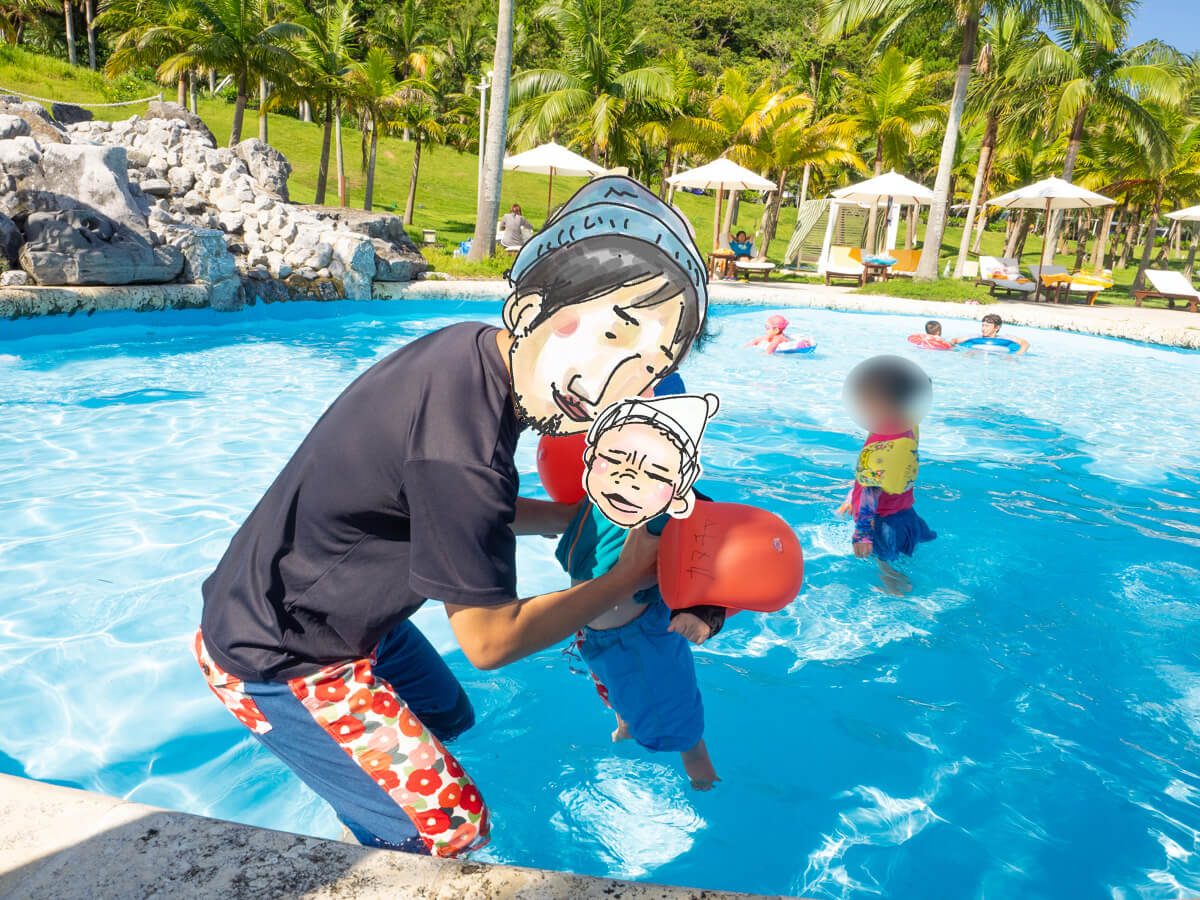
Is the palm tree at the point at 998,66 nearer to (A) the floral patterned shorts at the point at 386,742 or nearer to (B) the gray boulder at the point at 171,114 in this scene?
(B) the gray boulder at the point at 171,114

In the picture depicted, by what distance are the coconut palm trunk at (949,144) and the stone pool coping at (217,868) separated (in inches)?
819

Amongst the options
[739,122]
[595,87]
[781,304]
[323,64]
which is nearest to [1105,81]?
[739,122]

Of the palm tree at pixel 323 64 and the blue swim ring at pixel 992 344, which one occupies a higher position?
the palm tree at pixel 323 64

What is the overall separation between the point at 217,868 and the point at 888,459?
3.72 m

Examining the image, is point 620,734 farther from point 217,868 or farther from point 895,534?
point 895,534

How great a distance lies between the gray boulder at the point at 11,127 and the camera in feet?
42.0

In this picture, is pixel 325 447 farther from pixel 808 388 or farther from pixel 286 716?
pixel 808 388

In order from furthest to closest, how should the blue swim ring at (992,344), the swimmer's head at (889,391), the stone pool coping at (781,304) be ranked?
the blue swim ring at (992,344)
the stone pool coping at (781,304)
the swimmer's head at (889,391)

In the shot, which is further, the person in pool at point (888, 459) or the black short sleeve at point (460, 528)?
the person in pool at point (888, 459)

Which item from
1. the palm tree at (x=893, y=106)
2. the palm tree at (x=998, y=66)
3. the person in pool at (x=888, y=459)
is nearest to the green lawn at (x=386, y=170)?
the palm tree at (x=998, y=66)

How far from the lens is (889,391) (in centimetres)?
401

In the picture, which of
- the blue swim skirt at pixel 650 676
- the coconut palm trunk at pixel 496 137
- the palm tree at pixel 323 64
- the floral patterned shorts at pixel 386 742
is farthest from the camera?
the palm tree at pixel 323 64

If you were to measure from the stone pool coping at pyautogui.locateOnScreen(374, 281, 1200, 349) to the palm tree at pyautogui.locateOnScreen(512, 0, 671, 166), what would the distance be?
710 cm

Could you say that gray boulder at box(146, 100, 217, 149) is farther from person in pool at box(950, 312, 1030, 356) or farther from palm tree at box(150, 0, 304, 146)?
person in pool at box(950, 312, 1030, 356)
